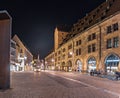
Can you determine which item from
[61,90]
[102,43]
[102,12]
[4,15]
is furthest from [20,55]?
[61,90]

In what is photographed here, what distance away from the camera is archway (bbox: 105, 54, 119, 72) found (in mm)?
41772

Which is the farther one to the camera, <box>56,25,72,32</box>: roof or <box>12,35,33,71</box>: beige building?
<box>56,25,72,32</box>: roof

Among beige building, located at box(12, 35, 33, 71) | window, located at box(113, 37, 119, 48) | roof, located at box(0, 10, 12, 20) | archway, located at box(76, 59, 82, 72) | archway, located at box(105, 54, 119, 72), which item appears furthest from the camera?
beige building, located at box(12, 35, 33, 71)

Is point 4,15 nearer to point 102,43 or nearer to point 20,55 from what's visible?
point 102,43

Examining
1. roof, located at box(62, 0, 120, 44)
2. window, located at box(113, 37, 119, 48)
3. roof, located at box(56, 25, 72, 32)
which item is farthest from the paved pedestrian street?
roof, located at box(56, 25, 72, 32)

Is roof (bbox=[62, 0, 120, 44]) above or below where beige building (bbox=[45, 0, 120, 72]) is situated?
above

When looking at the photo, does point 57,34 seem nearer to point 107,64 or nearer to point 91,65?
point 91,65

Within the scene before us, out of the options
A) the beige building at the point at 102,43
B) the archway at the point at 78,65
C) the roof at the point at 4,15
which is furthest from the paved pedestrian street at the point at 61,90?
the archway at the point at 78,65

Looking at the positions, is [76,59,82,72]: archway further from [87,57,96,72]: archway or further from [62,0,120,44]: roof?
[62,0,120,44]: roof

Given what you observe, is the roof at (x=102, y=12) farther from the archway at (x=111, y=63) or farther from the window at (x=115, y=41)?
the archway at (x=111, y=63)

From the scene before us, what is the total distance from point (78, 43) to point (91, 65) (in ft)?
45.4

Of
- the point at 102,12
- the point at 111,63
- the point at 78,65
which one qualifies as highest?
the point at 102,12

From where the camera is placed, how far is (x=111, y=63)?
43.2m

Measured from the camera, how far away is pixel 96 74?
44062 mm
